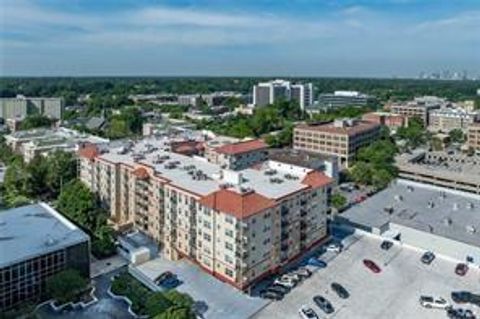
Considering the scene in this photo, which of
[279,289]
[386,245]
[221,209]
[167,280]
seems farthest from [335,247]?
[167,280]

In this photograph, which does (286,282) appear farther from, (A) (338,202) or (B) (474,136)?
(B) (474,136)

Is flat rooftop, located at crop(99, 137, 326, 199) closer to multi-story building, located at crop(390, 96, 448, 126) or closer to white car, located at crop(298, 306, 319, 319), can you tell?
white car, located at crop(298, 306, 319, 319)

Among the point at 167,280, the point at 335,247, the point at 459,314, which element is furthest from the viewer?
the point at 335,247

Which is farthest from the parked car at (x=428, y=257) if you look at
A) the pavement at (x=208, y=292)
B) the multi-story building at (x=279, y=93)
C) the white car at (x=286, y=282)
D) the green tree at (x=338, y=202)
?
the multi-story building at (x=279, y=93)

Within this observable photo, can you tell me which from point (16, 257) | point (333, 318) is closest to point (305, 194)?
point (333, 318)

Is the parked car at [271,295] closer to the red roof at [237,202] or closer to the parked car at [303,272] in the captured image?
the parked car at [303,272]

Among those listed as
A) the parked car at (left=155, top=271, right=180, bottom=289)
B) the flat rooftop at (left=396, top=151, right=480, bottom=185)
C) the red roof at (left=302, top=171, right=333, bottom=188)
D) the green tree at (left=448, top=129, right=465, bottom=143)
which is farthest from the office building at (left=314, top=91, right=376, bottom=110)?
the parked car at (left=155, top=271, right=180, bottom=289)
